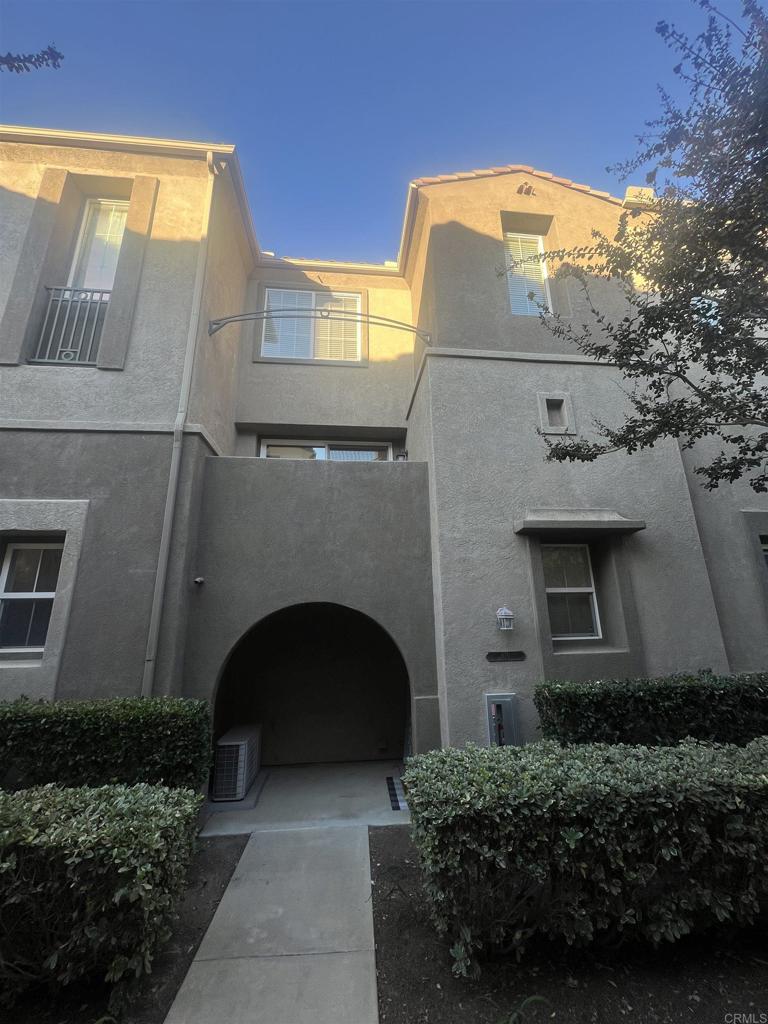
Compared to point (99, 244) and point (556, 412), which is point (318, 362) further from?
point (556, 412)

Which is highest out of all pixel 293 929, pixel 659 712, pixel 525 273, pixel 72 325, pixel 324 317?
pixel 525 273

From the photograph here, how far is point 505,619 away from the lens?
5645mm

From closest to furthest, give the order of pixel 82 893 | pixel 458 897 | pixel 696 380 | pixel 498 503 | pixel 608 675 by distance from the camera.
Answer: pixel 82 893 → pixel 458 897 → pixel 608 675 → pixel 498 503 → pixel 696 380

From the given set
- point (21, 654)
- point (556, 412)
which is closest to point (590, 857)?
point (556, 412)

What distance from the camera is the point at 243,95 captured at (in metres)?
7.16

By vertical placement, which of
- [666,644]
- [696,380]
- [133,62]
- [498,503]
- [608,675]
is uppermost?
[133,62]

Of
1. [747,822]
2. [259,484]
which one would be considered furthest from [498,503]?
[747,822]

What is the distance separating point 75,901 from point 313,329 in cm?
900

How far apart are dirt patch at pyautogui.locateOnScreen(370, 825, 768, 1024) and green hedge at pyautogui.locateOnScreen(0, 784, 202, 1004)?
1.51 metres

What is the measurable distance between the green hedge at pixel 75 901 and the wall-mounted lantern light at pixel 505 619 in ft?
13.6

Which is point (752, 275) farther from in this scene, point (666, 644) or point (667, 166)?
point (666, 644)

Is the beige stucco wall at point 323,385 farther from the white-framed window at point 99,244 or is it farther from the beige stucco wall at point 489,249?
the white-framed window at point 99,244

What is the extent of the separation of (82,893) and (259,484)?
184 inches

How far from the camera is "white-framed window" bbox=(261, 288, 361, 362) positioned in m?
9.06
